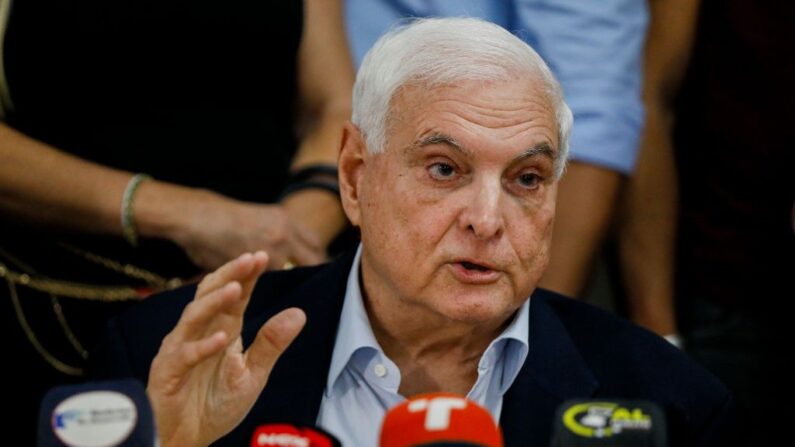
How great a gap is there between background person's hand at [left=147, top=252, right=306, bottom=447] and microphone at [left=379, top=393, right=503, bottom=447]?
0.38 m

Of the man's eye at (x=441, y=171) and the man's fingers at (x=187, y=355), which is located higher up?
the man's eye at (x=441, y=171)

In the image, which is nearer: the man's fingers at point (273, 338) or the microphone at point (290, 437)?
the microphone at point (290, 437)

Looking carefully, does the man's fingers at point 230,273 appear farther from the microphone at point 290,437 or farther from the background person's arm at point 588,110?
the background person's arm at point 588,110

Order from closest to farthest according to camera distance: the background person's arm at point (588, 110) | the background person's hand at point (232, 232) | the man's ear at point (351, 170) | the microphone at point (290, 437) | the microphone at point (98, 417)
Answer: the microphone at point (98, 417), the microphone at point (290, 437), the man's ear at point (351, 170), the background person's hand at point (232, 232), the background person's arm at point (588, 110)

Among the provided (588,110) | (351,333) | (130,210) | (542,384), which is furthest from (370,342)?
(588,110)

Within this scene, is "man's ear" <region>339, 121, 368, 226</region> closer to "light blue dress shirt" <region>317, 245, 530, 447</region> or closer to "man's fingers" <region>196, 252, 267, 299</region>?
"light blue dress shirt" <region>317, 245, 530, 447</region>

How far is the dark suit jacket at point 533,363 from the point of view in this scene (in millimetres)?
2582

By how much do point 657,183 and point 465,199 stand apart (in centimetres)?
127

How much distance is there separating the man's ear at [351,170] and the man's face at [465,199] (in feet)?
0.35

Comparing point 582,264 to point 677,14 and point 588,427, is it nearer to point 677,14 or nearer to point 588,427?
point 677,14

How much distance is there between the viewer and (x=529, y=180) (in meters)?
2.60

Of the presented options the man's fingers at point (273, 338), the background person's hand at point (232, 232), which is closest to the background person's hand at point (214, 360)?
the man's fingers at point (273, 338)

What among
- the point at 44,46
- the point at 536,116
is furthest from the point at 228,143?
the point at 536,116

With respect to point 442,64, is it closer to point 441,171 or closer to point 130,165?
point 441,171
